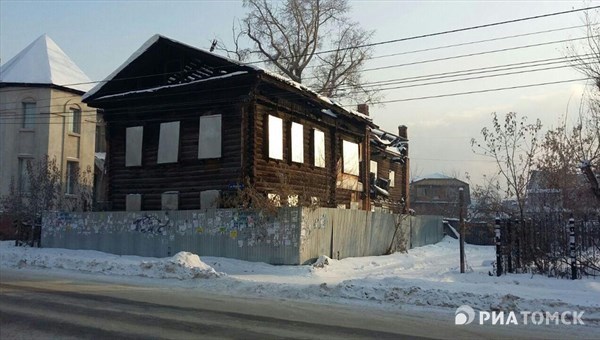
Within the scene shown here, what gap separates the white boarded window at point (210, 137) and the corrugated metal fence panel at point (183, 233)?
277cm

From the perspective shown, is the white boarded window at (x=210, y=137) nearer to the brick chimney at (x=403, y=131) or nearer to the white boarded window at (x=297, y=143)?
the white boarded window at (x=297, y=143)

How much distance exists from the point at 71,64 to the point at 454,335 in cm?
3539

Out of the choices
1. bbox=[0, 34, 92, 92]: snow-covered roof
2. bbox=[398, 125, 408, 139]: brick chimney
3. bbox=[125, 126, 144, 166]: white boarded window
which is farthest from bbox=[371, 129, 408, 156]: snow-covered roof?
bbox=[0, 34, 92, 92]: snow-covered roof

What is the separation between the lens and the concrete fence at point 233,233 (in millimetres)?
17234

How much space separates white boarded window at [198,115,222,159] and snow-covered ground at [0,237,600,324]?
4.57 metres

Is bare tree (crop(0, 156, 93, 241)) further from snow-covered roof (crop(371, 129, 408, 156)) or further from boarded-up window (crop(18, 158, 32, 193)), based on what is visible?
snow-covered roof (crop(371, 129, 408, 156))

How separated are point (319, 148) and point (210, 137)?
537cm

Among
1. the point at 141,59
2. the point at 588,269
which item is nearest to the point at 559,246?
the point at 588,269

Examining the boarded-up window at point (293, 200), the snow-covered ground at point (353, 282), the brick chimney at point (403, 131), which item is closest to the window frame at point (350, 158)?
the boarded-up window at point (293, 200)

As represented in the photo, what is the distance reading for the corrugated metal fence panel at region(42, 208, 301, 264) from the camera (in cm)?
1723

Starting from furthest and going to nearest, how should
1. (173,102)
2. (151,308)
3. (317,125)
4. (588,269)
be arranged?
(317,125)
(173,102)
(588,269)
(151,308)

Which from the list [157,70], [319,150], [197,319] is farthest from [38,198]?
[197,319]

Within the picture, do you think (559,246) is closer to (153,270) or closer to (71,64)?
(153,270)

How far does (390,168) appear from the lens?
39.2 metres
